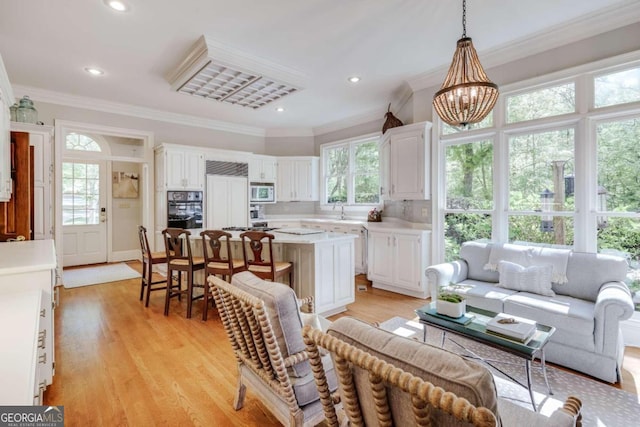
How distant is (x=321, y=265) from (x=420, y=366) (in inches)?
105

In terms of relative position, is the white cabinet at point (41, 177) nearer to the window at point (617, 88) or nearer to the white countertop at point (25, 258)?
the white countertop at point (25, 258)

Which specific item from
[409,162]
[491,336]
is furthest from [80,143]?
[491,336]

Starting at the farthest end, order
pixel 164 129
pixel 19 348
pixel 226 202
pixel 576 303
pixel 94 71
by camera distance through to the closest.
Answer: pixel 226 202 < pixel 164 129 < pixel 94 71 < pixel 576 303 < pixel 19 348

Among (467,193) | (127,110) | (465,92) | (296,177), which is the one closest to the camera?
(465,92)

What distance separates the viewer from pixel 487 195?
3.95m

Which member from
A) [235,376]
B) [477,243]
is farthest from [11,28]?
[477,243]

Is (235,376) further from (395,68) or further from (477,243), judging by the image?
(395,68)

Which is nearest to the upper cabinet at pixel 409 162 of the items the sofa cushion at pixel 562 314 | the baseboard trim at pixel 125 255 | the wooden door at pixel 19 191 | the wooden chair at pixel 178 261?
the sofa cushion at pixel 562 314

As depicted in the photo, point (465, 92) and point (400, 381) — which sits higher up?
point (465, 92)

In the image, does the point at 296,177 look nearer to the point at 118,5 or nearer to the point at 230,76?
the point at 230,76

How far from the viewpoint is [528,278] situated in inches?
Answer: 118

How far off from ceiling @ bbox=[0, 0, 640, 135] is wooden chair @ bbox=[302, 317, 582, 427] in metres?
2.74

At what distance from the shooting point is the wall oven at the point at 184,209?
17.6 ft

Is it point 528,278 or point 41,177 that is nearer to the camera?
point 528,278
